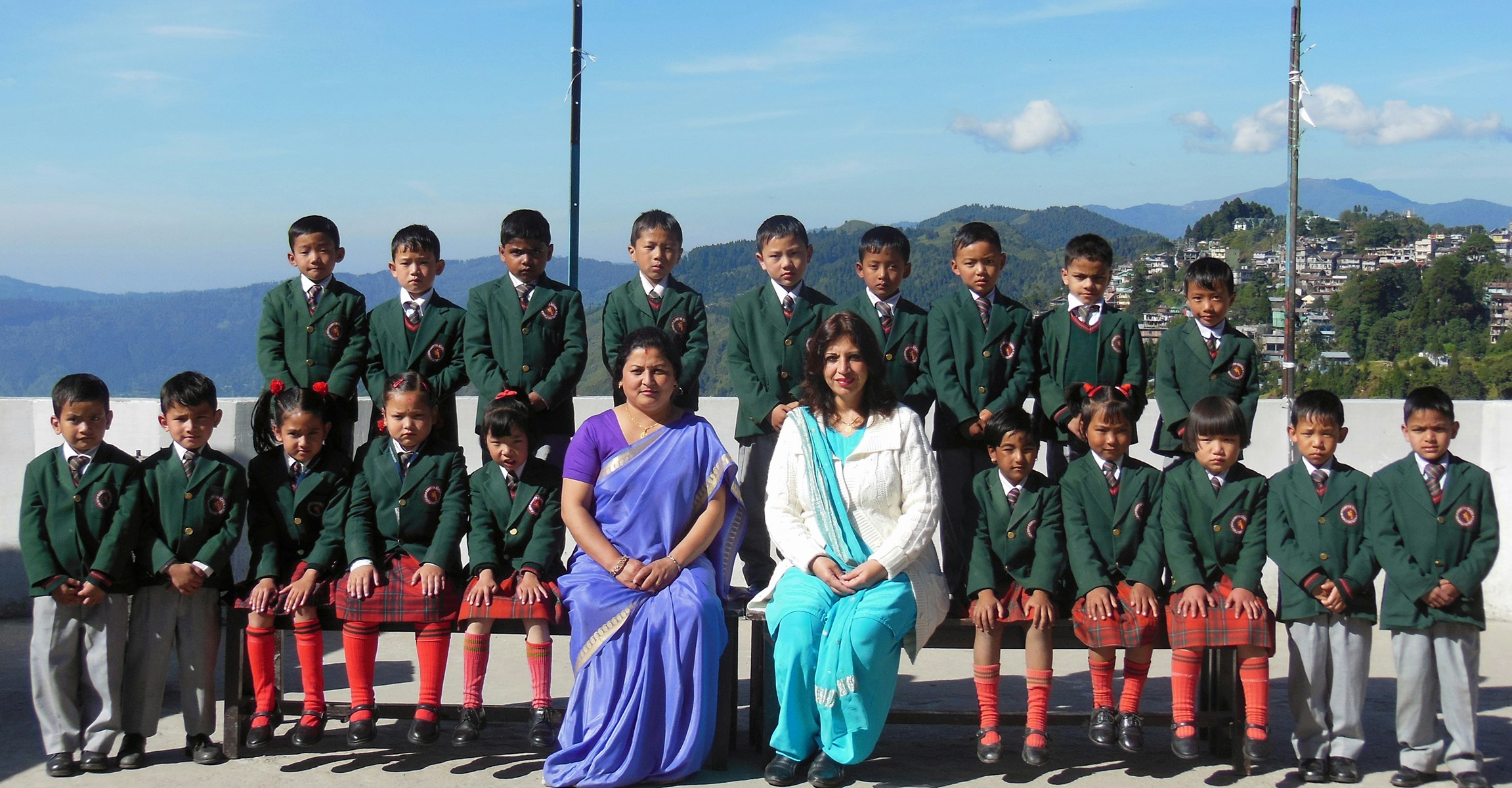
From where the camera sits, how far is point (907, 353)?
4.82 meters

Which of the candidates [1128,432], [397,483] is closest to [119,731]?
[397,483]

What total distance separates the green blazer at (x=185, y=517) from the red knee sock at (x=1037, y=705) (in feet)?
9.28

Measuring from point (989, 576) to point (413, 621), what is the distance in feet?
6.70

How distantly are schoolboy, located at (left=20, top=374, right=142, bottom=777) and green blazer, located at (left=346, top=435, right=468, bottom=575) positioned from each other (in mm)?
752

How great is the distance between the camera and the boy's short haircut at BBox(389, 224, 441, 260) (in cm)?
486

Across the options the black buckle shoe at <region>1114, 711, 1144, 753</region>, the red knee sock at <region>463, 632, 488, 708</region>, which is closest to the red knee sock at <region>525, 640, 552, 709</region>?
the red knee sock at <region>463, 632, 488, 708</region>

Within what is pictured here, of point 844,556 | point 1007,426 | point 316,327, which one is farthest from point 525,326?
point 1007,426

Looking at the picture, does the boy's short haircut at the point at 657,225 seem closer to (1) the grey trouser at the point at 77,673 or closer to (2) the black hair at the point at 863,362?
(2) the black hair at the point at 863,362

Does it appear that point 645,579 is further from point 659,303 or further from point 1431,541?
point 1431,541

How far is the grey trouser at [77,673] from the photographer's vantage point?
Result: 13.2 feet

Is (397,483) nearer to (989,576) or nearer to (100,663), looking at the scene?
(100,663)

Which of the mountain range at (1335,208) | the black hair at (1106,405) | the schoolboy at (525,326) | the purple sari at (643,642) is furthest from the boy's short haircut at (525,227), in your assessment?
the mountain range at (1335,208)

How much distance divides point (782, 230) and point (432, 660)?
2174mm

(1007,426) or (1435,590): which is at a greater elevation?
(1007,426)
